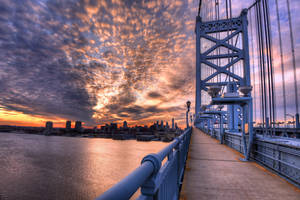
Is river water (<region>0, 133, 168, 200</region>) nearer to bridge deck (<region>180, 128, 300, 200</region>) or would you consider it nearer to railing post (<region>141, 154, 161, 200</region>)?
bridge deck (<region>180, 128, 300, 200</region>)

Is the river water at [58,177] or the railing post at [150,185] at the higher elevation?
the railing post at [150,185]

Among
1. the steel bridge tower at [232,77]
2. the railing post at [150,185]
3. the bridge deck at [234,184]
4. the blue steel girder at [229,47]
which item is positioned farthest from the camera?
the blue steel girder at [229,47]

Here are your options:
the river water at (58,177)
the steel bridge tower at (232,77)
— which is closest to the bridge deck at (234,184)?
the steel bridge tower at (232,77)

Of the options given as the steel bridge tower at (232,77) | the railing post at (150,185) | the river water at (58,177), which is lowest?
the river water at (58,177)

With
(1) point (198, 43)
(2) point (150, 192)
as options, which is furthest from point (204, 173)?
(1) point (198, 43)

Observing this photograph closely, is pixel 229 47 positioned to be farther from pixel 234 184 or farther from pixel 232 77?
pixel 234 184

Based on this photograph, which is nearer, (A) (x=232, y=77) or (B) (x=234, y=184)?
(B) (x=234, y=184)

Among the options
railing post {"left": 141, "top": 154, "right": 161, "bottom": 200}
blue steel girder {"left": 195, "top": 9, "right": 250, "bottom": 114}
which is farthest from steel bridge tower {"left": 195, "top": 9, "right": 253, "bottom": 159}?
railing post {"left": 141, "top": 154, "right": 161, "bottom": 200}

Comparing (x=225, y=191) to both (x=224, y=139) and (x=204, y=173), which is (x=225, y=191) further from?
(x=224, y=139)

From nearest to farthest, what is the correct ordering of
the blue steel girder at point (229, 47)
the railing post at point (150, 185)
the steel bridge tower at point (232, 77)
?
1. the railing post at point (150, 185)
2. the steel bridge tower at point (232, 77)
3. the blue steel girder at point (229, 47)

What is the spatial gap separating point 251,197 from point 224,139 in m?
11.1

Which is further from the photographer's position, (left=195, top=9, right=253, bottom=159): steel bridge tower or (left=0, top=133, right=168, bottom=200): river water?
(left=0, top=133, right=168, bottom=200): river water

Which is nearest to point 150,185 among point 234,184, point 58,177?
point 234,184

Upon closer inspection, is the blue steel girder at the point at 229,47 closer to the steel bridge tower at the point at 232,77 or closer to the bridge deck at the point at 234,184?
the steel bridge tower at the point at 232,77
